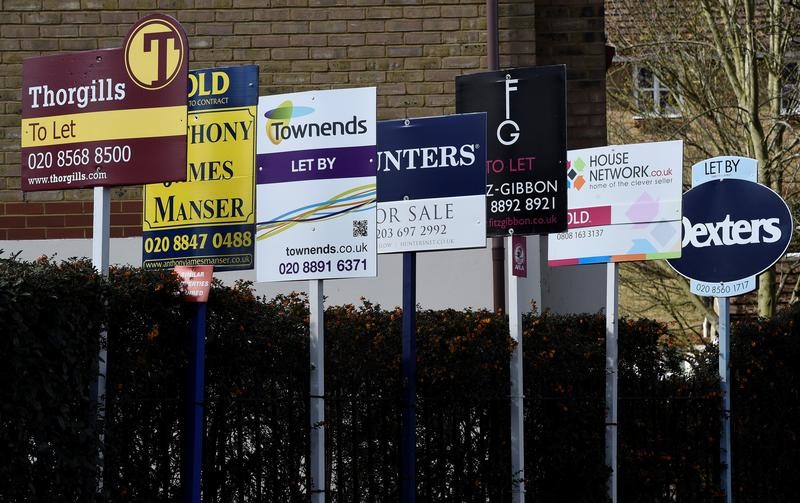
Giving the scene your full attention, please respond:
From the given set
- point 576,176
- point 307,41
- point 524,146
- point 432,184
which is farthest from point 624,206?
point 307,41

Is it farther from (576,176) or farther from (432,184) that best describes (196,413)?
(576,176)

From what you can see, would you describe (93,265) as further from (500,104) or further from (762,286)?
(762,286)

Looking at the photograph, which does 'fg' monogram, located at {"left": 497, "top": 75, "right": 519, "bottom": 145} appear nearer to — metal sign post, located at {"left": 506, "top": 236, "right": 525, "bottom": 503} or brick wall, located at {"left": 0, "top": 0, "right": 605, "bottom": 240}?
metal sign post, located at {"left": 506, "top": 236, "right": 525, "bottom": 503}

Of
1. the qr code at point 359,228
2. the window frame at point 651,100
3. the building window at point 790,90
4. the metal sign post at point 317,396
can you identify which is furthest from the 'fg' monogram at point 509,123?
the window frame at point 651,100

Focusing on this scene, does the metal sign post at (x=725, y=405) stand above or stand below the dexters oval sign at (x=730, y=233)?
below

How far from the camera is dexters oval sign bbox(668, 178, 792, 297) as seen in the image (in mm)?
11484

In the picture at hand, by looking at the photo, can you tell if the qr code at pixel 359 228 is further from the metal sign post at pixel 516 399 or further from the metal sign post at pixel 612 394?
the metal sign post at pixel 612 394

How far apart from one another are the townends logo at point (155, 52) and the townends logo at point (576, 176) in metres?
4.21

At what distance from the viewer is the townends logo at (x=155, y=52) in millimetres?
7238

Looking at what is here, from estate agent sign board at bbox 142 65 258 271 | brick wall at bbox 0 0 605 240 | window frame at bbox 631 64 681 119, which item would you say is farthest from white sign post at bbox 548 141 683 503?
window frame at bbox 631 64 681 119

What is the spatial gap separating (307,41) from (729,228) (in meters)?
5.21

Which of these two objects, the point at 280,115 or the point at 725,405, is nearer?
the point at 280,115

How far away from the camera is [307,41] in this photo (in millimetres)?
14750

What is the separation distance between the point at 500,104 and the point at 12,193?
688 cm
